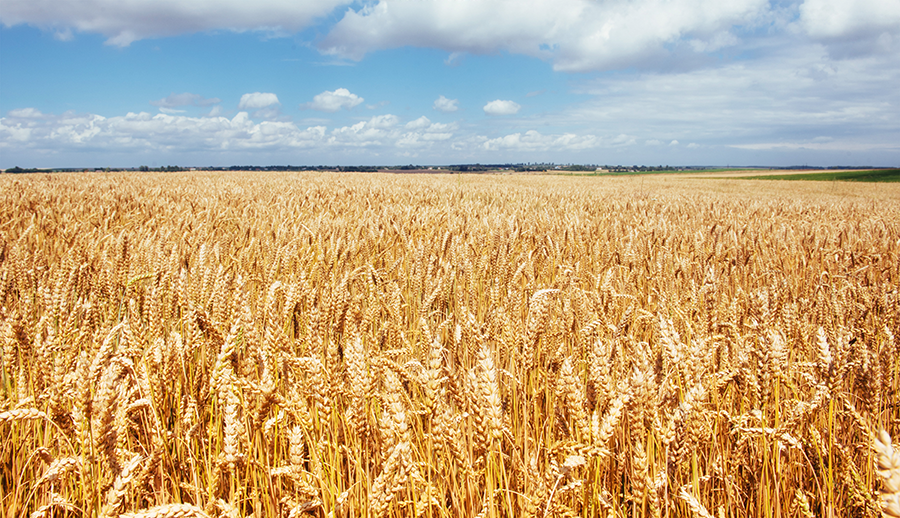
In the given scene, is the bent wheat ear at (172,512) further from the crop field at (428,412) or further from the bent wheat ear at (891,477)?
the bent wheat ear at (891,477)

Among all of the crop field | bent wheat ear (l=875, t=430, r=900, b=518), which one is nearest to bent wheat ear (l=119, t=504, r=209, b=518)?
the crop field

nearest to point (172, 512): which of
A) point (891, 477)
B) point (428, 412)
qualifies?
point (428, 412)

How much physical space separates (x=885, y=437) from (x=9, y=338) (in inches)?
79.4

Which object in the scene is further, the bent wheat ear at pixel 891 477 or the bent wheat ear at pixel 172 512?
the bent wheat ear at pixel 172 512

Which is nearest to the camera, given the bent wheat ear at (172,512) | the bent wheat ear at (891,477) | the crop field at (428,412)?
the bent wheat ear at (891,477)

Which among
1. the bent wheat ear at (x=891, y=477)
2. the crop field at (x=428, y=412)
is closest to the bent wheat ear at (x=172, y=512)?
the crop field at (x=428, y=412)

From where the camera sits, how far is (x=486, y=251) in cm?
414

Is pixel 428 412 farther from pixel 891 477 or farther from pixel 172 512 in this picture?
pixel 891 477

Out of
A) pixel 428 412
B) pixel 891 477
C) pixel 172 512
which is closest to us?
pixel 891 477

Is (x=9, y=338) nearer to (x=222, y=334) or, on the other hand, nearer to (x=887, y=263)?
(x=222, y=334)

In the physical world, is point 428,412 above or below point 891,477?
below

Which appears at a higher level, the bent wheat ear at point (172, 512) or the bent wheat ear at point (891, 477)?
the bent wheat ear at point (891, 477)

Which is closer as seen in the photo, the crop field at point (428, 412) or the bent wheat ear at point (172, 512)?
the bent wheat ear at point (172, 512)

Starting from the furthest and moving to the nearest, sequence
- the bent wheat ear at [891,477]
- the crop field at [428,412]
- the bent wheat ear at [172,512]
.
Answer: the crop field at [428,412]
the bent wheat ear at [172,512]
the bent wheat ear at [891,477]
